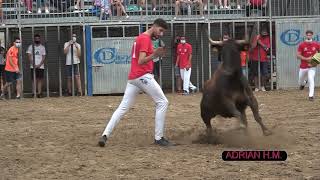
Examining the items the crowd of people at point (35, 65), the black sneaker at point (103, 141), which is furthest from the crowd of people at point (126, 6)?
the black sneaker at point (103, 141)

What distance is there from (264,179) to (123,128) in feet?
17.7

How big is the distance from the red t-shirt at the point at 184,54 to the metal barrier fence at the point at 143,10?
135 cm

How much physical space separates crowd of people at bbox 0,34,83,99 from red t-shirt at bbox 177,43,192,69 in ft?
10.8

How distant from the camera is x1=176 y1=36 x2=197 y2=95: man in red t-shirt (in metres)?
20.2

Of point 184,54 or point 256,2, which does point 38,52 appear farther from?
point 256,2

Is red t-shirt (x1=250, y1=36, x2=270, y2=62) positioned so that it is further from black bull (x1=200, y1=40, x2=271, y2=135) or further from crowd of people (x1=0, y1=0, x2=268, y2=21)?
black bull (x1=200, y1=40, x2=271, y2=135)

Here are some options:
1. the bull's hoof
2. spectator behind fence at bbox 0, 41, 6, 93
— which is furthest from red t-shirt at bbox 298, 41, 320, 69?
spectator behind fence at bbox 0, 41, 6, 93

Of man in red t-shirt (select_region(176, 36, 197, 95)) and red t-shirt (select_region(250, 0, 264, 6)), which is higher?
red t-shirt (select_region(250, 0, 264, 6))

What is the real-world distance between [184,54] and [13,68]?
541 centimetres

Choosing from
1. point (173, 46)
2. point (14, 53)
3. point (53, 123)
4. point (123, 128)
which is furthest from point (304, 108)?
point (14, 53)

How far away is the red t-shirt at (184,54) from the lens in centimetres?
2028

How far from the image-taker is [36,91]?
2083 centimetres

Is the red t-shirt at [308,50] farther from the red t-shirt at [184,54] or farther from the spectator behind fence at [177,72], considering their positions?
the spectator behind fence at [177,72]

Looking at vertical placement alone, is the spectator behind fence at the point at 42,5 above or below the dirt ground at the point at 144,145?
above
